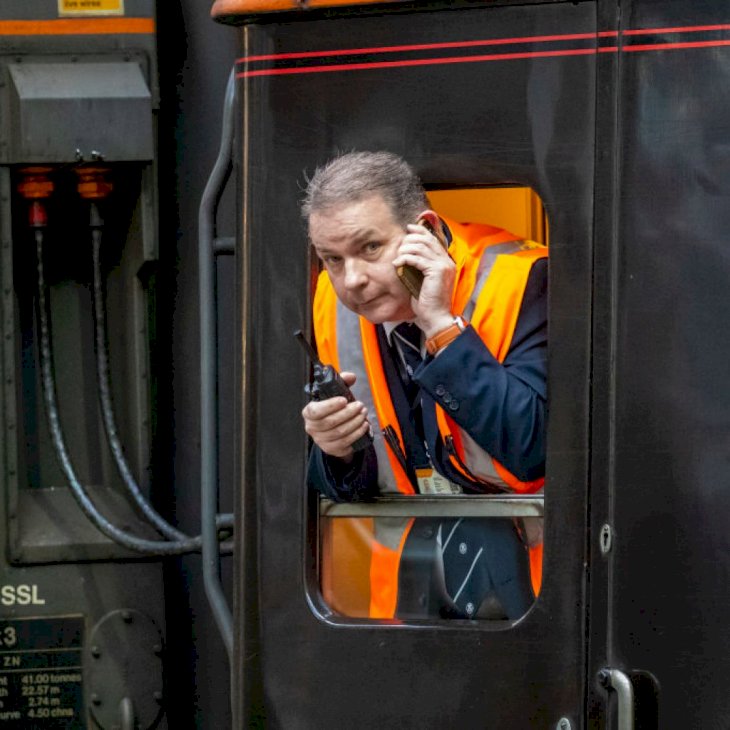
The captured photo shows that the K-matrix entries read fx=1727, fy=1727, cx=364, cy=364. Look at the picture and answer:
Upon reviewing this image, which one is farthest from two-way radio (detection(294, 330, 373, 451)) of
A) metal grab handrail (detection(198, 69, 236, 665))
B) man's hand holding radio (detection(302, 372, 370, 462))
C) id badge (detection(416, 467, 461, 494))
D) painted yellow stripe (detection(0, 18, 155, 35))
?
painted yellow stripe (detection(0, 18, 155, 35))

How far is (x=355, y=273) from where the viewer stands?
288 cm

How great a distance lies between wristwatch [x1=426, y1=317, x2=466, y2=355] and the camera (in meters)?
2.80

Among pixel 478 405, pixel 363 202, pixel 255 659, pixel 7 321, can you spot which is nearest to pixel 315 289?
pixel 363 202

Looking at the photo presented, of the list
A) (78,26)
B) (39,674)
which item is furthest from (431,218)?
(39,674)

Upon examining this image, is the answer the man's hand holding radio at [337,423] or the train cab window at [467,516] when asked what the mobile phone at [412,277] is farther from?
the man's hand holding radio at [337,423]

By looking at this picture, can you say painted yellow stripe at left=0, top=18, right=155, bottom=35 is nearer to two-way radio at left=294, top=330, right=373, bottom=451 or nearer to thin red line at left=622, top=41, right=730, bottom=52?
two-way radio at left=294, top=330, right=373, bottom=451

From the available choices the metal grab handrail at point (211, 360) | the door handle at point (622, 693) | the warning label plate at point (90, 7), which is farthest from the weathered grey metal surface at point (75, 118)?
the door handle at point (622, 693)

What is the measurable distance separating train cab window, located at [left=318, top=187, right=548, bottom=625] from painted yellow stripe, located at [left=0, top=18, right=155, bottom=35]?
52.6 inches

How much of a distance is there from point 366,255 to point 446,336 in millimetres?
200

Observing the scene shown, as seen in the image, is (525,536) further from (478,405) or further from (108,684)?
(108,684)

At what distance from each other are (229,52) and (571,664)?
200 centimetres

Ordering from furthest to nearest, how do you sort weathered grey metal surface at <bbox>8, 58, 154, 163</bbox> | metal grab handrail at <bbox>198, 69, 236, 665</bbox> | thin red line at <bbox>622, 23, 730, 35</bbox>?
weathered grey metal surface at <bbox>8, 58, 154, 163</bbox>, metal grab handrail at <bbox>198, 69, 236, 665</bbox>, thin red line at <bbox>622, 23, 730, 35</bbox>

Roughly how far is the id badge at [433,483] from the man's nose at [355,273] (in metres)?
0.34

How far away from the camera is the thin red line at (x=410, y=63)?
281 centimetres
